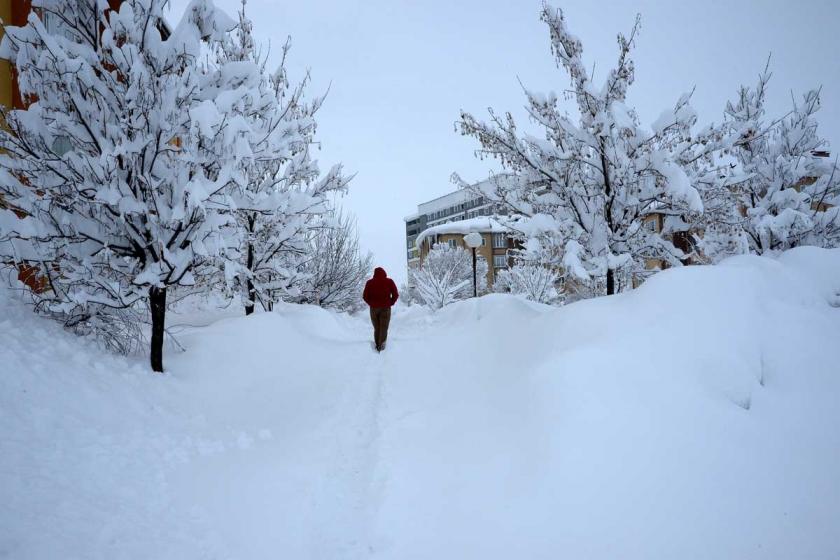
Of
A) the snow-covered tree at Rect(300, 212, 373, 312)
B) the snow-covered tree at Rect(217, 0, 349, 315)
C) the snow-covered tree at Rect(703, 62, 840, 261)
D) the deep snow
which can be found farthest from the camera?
the snow-covered tree at Rect(300, 212, 373, 312)

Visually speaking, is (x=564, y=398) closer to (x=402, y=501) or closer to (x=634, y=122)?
(x=402, y=501)

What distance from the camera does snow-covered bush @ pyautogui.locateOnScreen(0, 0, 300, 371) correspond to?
446 cm

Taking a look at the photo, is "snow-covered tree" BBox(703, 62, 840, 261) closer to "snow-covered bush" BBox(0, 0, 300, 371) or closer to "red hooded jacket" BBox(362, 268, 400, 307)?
"red hooded jacket" BBox(362, 268, 400, 307)

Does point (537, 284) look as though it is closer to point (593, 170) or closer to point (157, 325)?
point (593, 170)

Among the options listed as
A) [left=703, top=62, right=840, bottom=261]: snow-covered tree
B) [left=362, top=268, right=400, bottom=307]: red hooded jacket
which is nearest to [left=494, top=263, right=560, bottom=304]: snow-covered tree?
[left=703, top=62, right=840, bottom=261]: snow-covered tree

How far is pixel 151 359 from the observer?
514 centimetres

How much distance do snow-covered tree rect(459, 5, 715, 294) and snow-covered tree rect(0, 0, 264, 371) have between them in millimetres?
3531

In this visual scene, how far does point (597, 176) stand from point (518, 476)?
4954mm

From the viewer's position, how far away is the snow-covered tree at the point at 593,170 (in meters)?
5.81

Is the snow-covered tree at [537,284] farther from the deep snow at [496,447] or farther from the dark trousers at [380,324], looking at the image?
the deep snow at [496,447]

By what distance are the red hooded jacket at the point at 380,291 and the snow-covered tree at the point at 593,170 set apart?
366cm

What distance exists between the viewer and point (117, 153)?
4.36 meters

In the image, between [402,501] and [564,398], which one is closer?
[402,501]

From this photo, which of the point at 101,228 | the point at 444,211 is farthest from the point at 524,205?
the point at 444,211
